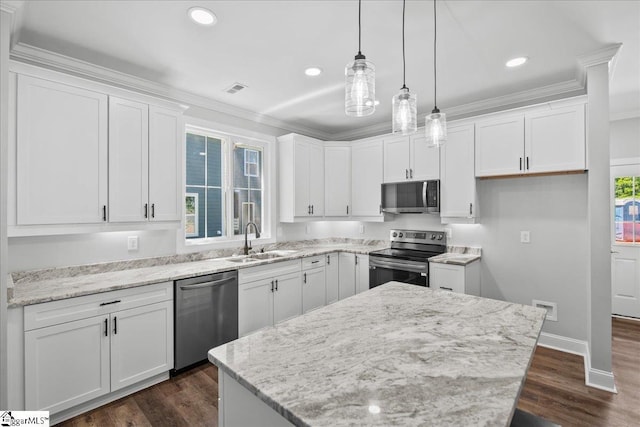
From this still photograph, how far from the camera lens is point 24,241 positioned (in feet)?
7.77

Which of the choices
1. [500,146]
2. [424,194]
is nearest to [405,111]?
[500,146]

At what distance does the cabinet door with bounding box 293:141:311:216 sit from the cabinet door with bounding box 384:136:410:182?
1.04 m

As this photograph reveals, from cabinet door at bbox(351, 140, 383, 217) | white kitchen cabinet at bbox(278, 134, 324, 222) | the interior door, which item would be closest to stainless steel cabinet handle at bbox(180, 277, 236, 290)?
white kitchen cabinet at bbox(278, 134, 324, 222)

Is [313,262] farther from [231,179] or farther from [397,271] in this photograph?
[231,179]

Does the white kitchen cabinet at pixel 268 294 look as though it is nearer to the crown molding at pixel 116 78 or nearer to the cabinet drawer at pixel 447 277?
the cabinet drawer at pixel 447 277

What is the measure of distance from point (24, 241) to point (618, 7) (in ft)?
14.3

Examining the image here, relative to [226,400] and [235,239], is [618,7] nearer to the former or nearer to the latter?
[226,400]

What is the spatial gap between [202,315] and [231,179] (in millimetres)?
1650

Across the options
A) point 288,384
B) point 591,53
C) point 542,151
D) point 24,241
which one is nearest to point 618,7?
point 591,53

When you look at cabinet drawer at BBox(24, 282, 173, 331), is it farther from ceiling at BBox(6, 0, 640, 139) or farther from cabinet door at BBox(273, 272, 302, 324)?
ceiling at BBox(6, 0, 640, 139)

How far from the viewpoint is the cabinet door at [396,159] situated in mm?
3902

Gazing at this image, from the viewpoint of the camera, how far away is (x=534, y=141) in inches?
119

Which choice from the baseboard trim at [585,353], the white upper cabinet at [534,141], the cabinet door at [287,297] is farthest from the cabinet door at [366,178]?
the baseboard trim at [585,353]

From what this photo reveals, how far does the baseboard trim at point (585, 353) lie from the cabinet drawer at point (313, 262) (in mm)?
2449
